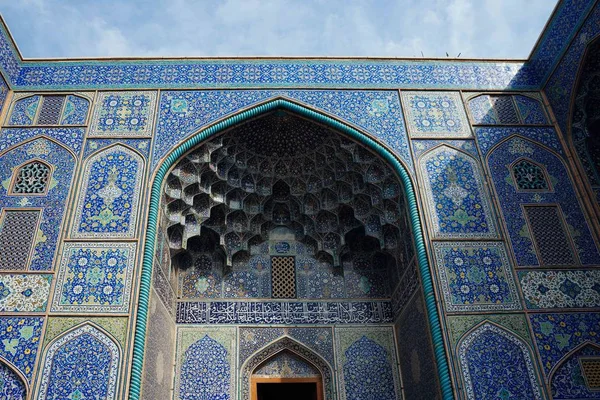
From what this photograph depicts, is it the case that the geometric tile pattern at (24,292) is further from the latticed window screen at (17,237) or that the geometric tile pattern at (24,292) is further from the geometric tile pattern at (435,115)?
the geometric tile pattern at (435,115)

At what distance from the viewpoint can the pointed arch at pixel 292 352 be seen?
768cm

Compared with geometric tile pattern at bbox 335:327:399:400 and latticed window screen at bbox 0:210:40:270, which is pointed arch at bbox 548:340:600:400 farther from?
latticed window screen at bbox 0:210:40:270

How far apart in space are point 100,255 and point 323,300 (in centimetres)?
332

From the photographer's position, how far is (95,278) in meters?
6.38

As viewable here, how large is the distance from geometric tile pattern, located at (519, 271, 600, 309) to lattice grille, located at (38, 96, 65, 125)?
644 cm

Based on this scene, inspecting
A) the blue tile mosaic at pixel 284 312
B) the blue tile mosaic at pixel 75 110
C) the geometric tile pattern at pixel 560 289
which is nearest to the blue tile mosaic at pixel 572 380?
the geometric tile pattern at pixel 560 289

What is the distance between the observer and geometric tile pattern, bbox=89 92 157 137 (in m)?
7.62

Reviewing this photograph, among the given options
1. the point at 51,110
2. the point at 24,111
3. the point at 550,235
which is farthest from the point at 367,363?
the point at 24,111

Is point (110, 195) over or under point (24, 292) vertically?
Result: over

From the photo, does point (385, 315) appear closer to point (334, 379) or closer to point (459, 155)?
point (334, 379)

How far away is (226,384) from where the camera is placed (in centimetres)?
755

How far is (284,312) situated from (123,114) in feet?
11.9

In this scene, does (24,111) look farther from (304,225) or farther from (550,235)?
(550,235)

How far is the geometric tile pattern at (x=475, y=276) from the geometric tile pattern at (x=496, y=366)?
0.32 metres
